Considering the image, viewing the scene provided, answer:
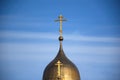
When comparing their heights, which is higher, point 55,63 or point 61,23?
point 61,23

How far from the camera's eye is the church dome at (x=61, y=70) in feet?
98.8

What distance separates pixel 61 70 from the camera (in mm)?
30234

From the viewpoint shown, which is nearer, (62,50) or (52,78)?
(52,78)

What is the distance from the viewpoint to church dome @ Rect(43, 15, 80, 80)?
1186 inches

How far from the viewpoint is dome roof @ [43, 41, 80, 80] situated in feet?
98.9

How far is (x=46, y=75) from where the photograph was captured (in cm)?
3127

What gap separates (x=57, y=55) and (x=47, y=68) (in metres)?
1.39

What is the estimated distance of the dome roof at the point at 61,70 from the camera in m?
30.1

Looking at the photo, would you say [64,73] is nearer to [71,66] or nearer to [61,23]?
[71,66]

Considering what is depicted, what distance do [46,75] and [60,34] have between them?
3282 mm

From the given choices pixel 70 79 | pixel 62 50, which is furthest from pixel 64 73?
pixel 62 50

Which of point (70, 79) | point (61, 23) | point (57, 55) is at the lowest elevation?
point (70, 79)

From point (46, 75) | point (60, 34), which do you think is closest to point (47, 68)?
point (46, 75)

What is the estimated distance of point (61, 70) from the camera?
30234 mm
